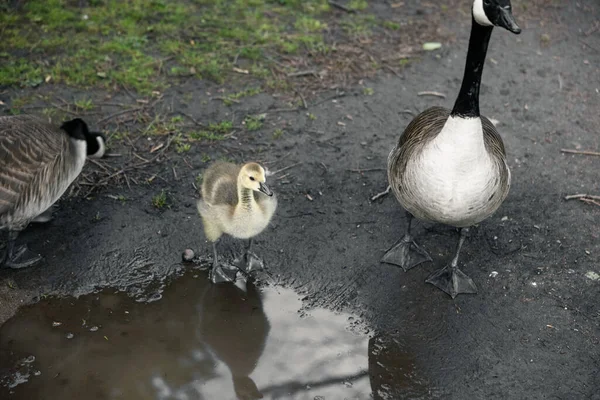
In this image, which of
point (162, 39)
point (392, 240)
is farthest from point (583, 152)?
point (162, 39)

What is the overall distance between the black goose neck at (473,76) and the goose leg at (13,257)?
3222 mm

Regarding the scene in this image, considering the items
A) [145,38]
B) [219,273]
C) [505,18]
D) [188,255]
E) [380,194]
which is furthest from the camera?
[145,38]

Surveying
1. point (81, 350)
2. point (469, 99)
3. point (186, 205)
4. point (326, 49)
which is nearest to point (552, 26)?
point (326, 49)

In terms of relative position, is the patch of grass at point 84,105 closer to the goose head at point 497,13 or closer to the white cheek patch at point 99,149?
the white cheek patch at point 99,149

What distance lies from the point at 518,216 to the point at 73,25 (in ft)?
18.0

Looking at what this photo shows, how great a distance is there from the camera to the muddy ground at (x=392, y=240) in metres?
4.32

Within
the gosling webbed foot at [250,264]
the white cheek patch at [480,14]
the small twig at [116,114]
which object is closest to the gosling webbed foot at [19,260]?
the gosling webbed foot at [250,264]

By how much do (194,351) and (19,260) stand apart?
1595 millimetres

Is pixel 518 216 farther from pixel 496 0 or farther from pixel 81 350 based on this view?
pixel 81 350

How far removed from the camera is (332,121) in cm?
640

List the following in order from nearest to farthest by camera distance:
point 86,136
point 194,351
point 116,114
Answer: point 194,351, point 86,136, point 116,114

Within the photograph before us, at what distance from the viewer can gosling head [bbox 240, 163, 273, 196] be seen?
426cm

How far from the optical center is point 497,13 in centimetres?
389

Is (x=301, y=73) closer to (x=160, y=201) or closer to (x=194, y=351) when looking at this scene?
(x=160, y=201)
